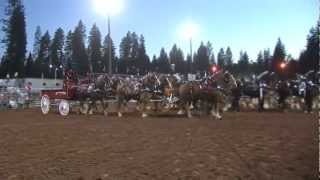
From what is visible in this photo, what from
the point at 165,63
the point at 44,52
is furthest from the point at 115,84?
the point at 165,63

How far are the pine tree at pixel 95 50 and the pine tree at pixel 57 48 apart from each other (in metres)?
6.08

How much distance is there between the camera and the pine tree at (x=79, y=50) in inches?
3711

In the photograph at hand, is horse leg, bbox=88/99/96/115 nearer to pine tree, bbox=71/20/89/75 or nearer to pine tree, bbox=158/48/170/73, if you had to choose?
pine tree, bbox=71/20/89/75

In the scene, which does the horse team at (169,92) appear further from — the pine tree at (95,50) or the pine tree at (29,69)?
the pine tree at (95,50)

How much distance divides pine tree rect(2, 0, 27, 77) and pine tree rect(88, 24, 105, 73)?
1935 cm

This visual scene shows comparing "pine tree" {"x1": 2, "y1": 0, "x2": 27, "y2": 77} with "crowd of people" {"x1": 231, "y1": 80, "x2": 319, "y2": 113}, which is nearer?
"crowd of people" {"x1": 231, "y1": 80, "x2": 319, "y2": 113}

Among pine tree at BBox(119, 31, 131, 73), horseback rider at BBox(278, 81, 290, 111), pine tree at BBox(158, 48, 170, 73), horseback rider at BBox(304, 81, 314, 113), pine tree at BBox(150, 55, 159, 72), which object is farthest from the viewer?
pine tree at BBox(158, 48, 170, 73)

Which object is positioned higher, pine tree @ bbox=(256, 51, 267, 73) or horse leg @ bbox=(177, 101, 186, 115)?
pine tree @ bbox=(256, 51, 267, 73)

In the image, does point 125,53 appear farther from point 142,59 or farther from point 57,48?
point 57,48

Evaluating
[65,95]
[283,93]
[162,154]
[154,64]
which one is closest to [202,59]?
[154,64]

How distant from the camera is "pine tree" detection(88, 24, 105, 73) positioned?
99562mm

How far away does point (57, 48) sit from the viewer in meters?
103

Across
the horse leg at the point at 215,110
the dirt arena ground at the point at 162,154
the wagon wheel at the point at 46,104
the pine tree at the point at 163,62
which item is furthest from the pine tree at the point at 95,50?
the dirt arena ground at the point at 162,154

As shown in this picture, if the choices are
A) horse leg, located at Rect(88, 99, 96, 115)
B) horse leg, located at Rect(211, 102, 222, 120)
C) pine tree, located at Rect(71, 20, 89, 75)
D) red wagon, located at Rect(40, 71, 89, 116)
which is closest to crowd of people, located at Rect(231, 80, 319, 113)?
horse leg, located at Rect(211, 102, 222, 120)
